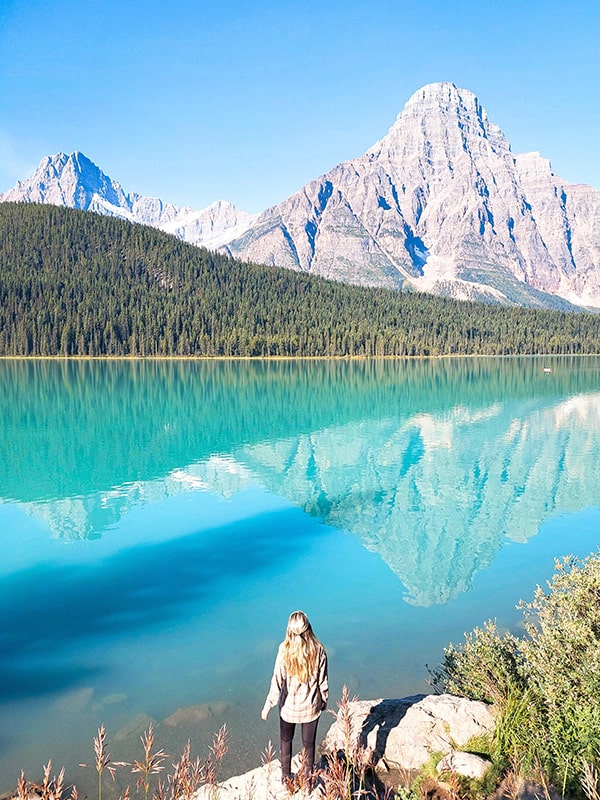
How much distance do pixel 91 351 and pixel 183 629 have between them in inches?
6865

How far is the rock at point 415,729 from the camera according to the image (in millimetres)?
8633

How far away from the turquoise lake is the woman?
249 cm

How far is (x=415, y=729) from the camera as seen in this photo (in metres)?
8.84

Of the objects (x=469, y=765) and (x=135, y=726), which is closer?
(x=469, y=765)

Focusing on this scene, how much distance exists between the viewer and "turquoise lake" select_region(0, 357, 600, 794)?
1152cm

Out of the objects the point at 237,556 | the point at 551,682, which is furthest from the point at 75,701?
the point at 237,556

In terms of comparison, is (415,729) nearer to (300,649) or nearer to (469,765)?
(469,765)

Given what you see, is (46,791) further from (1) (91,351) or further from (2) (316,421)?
(1) (91,351)

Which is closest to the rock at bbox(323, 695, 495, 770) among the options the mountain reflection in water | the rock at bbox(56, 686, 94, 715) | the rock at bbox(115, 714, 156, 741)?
the rock at bbox(115, 714, 156, 741)

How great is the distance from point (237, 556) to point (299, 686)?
12.8 metres

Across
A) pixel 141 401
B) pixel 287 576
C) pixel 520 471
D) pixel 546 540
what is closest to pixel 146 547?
pixel 287 576

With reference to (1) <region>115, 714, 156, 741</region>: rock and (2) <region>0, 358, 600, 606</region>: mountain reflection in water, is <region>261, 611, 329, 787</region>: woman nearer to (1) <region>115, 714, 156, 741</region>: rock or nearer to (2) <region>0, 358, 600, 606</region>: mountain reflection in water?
(1) <region>115, 714, 156, 741</region>: rock

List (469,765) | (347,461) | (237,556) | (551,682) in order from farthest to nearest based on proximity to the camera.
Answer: (347,461) → (237,556) → (551,682) → (469,765)

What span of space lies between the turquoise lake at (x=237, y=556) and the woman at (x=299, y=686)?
8.18ft
